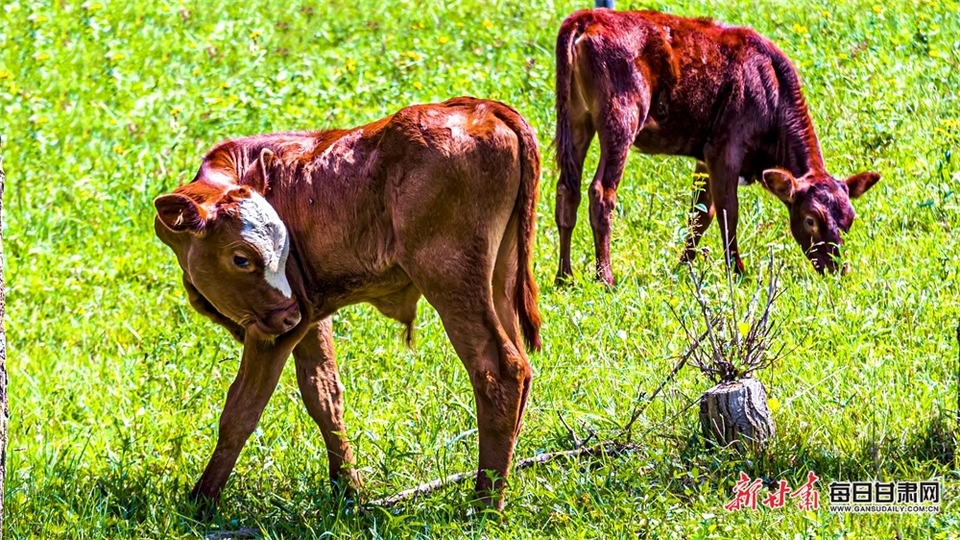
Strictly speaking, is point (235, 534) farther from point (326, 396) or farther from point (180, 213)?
point (180, 213)

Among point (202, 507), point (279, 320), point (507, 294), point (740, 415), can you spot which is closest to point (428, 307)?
point (507, 294)

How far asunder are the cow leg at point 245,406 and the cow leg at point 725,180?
4.03 meters

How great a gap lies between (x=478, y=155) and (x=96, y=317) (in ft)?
15.1

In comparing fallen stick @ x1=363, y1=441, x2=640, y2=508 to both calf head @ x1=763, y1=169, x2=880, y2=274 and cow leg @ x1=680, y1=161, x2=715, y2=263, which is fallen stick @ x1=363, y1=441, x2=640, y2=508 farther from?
calf head @ x1=763, y1=169, x2=880, y2=274

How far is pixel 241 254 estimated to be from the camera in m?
5.76

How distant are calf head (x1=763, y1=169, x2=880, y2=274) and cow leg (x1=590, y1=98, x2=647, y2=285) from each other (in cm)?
101

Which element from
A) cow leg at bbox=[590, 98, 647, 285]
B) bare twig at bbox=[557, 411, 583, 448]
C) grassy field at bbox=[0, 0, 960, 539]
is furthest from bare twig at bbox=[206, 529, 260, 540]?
cow leg at bbox=[590, 98, 647, 285]

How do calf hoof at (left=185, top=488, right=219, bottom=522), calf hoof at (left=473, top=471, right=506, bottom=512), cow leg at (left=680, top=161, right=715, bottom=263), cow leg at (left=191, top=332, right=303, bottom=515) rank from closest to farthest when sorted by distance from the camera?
calf hoof at (left=473, top=471, right=506, bottom=512), calf hoof at (left=185, top=488, right=219, bottom=522), cow leg at (left=191, top=332, right=303, bottom=515), cow leg at (left=680, top=161, right=715, bottom=263)

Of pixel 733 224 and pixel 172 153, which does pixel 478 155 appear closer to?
pixel 733 224

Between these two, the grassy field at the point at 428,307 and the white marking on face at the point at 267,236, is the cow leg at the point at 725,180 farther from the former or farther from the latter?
the white marking on face at the point at 267,236

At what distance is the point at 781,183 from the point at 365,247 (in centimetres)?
415

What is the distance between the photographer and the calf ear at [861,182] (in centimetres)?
901

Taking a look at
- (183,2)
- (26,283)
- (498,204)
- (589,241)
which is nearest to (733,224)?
(589,241)

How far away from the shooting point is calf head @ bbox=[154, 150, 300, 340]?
575 centimetres
